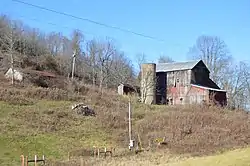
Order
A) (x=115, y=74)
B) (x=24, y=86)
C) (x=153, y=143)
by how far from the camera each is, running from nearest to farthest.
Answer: (x=153, y=143)
(x=24, y=86)
(x=115, y=74)

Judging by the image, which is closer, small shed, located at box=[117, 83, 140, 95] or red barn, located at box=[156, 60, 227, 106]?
red barn, located at box=[156, 60, 227, 106]

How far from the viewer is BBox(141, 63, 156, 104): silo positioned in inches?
2440

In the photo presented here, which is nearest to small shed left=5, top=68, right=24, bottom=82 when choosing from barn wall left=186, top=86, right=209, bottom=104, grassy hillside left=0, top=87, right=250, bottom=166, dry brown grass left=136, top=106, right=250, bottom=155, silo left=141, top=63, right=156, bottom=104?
grassy hillside left=0, top=87, right=250, bottom=166

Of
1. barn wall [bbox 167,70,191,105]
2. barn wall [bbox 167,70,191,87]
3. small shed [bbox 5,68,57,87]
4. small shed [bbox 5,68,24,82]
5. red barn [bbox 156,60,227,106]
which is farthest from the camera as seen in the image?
barn wall [bbox 167,70,191,87]

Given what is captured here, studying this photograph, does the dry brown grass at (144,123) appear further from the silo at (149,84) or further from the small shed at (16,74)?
the silo at (149,84)

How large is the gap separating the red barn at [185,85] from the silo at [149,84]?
204 cm

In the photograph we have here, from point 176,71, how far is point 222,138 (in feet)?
91.5

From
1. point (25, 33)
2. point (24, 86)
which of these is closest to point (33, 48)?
point (25, 33)

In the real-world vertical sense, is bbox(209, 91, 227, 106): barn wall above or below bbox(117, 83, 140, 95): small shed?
below

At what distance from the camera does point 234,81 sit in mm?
76312

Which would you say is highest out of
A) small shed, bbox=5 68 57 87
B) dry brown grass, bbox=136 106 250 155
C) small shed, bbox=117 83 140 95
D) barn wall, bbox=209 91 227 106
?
small shed, bbox=5 68 57 87

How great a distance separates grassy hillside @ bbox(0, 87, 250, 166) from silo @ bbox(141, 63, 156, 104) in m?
12.4

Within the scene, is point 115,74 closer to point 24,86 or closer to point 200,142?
point 24,86

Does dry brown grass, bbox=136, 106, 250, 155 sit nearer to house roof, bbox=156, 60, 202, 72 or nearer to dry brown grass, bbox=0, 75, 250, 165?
dry brown grass, bbox=0, 75, 250, 165
